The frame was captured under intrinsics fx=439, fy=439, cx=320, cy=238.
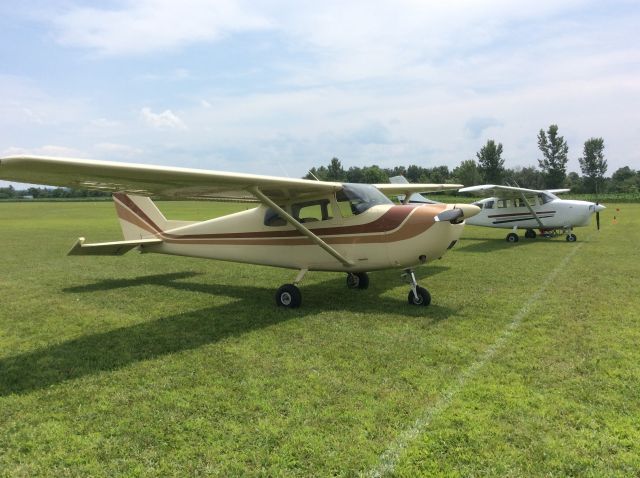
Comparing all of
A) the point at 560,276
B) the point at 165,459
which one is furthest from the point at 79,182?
the point at 560,276

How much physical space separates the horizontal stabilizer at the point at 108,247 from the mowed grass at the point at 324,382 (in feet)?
2.90

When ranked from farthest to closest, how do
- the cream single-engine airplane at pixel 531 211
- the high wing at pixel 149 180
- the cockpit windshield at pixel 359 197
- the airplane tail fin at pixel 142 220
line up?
the cream single-engine airplane at pixel 531 211 → the airplane tail fin at pixel 142 220 → the cockpit windshield at pixel 359 197 → the high wing at pixel 149 180

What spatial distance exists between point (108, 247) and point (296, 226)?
4.49 metres

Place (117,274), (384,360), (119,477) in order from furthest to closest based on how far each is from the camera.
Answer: (117,274), (384,360), (119,477)

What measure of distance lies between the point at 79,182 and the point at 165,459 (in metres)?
3.91

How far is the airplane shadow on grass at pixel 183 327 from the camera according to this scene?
4992mm

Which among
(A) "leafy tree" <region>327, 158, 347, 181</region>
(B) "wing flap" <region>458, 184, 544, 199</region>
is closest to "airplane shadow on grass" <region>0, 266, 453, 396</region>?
(B) "wing flap" <region>458, 184, 544, 199</region>

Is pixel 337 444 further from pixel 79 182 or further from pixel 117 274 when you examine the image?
pixel 117 274

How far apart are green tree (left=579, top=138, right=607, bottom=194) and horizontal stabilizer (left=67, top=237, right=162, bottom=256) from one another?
9391cm

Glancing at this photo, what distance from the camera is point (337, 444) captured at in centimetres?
334

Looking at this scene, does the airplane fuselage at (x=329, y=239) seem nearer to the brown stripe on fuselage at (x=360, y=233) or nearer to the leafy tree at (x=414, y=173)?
the brown stripe on fuselage at (x=360, y=233)

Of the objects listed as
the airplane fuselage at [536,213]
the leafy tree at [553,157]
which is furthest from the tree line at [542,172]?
the airplane fuselage at [536,213]

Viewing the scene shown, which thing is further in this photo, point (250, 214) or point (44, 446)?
point (250, 214)

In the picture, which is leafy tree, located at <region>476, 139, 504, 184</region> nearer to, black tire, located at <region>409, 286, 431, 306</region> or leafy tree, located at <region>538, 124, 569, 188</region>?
leafy tree, located at <region>538, 124, 569, 188</region>
